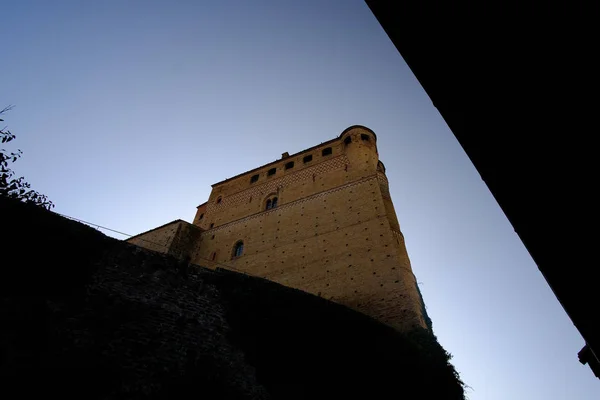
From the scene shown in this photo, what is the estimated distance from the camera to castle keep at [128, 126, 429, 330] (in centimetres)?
1198

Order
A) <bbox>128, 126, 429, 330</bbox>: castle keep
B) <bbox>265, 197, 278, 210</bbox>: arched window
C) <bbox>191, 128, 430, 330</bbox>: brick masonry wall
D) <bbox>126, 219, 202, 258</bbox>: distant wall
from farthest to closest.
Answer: <bbox>265, 197, 278, 210</bbox>: arched window, <bbox>126, 219, 202, 258</bbox>: distant wall, <bbox>128, 126, 429, 330</bbox>: castle keep, <bbox>191, 128, 430, 330</bbox>: brick masonry wall

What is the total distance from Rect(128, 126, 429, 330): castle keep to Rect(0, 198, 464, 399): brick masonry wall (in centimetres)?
293

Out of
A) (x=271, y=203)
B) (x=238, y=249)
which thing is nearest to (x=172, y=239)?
(x=238, y=249)

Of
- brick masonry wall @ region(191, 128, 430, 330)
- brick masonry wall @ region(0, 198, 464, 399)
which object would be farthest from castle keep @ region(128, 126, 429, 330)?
brick masonry wall @ region(0, 198, 464, 399)

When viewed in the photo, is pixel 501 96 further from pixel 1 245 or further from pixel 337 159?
pixel 337 159

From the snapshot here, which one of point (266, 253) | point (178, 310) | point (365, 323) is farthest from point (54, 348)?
point (266, 253)

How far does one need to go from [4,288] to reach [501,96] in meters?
7.85

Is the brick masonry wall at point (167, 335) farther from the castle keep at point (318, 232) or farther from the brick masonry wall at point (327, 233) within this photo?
the castle keep at point (318, 232)

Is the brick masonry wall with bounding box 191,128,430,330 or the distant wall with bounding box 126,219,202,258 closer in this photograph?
the brick masonry wall with bounding box 191,128,430,330

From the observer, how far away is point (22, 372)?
4.89m

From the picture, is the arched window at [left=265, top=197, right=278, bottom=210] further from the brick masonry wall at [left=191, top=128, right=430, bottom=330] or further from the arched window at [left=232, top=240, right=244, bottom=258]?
the arched window at [left=232, top=240, right=244, bottom=258]

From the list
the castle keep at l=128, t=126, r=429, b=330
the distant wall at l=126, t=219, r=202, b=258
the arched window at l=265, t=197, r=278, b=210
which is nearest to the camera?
the castle keep at l=128, t=126, r=429, b=330

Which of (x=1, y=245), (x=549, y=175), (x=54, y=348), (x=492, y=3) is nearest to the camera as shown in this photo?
(x=492, y=3)

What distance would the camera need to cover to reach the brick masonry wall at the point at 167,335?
17.7ft
